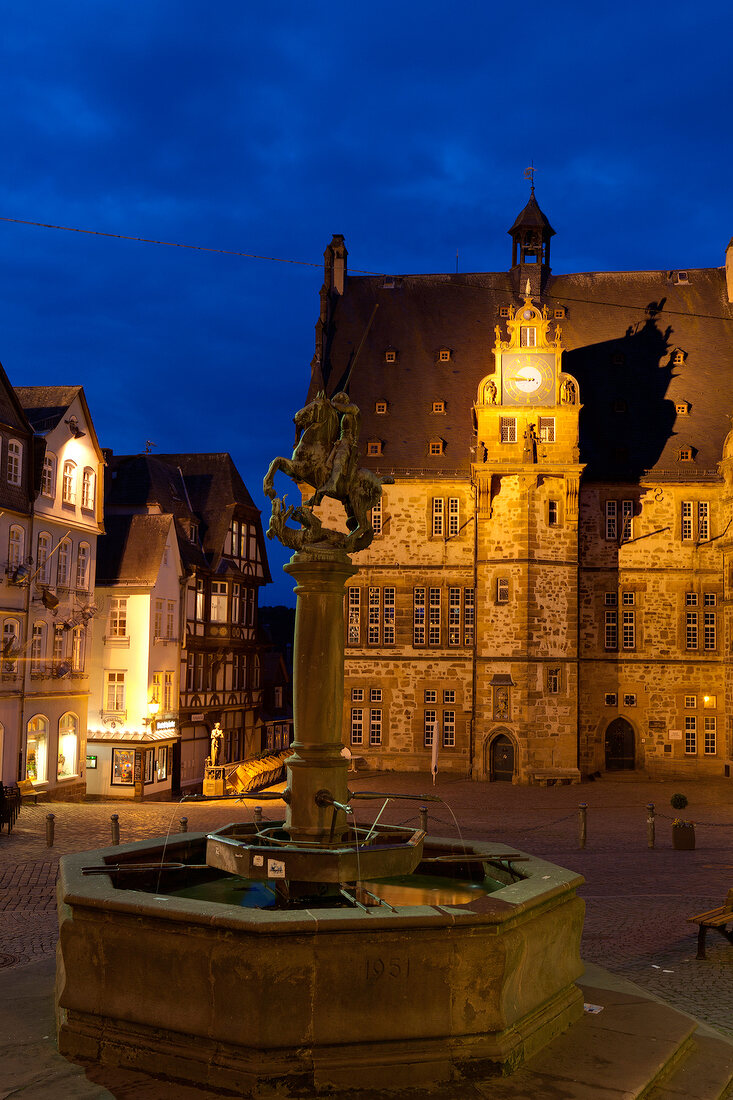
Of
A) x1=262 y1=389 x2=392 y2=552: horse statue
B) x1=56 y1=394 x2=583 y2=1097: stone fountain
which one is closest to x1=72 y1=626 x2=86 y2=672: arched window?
x1=262 y1=389 x2=392 y2=552: horse statue

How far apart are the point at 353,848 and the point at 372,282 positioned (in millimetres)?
44555

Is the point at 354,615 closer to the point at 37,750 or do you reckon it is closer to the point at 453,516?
the point at 453,516

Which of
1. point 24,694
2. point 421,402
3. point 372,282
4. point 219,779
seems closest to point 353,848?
point 24,694

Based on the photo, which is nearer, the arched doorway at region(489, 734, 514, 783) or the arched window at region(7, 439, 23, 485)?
the arched window at region(7, 439, 23, 485)

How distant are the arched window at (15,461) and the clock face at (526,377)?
1930 cm

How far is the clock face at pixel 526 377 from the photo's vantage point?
42.7 meters

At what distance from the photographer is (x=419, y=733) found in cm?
4425

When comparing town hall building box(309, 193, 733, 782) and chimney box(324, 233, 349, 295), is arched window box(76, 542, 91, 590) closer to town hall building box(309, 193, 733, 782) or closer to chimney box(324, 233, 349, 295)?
town hall building box(309, 193, 733, 782)

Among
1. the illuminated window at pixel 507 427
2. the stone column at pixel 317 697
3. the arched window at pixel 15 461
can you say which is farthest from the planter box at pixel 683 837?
the illuminated window at pixel 507 427

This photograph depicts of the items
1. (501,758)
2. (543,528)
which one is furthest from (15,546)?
(501,758)

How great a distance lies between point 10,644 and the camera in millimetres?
32062

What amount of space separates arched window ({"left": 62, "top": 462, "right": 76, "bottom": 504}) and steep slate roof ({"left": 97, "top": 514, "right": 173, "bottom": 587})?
4.15 meters

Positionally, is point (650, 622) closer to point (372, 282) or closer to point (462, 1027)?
point (372, 282)

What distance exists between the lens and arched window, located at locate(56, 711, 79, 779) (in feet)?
115
